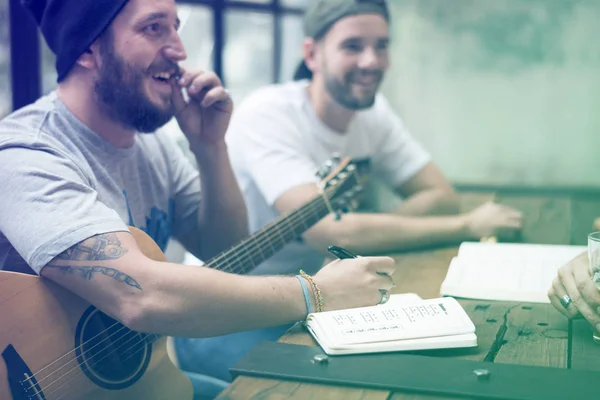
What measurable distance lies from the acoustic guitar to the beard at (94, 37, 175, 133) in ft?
1.13

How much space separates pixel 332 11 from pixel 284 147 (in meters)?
0.52

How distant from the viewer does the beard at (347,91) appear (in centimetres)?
242

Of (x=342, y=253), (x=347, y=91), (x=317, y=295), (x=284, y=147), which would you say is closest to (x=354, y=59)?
(x=347, y=91)

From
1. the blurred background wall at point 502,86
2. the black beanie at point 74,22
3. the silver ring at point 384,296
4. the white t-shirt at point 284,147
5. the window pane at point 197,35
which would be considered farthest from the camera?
the blurred background wall at point 502,86

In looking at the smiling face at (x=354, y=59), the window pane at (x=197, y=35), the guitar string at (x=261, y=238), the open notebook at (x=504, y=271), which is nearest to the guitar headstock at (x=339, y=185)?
the guitar string at (x=261, y=238)

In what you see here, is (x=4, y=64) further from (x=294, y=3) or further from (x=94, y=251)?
(x=294, y=3)

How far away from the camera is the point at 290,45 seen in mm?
3342

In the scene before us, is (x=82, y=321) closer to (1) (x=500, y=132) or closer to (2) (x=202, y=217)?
(2) (x=202, y=217)

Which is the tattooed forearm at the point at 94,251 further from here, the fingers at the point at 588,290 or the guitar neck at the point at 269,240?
the fingers at the point at 588,290

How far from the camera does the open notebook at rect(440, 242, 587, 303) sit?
1.43m

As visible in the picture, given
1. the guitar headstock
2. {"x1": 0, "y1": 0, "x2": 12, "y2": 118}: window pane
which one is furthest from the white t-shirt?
{"x1": 0, "y1": 0, "x2": 12, "y2": 118}: window pane

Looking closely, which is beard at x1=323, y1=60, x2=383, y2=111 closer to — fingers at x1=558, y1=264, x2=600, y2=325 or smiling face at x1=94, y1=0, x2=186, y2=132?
smiling face at x1=94, y1=0, x2=186, y2=132

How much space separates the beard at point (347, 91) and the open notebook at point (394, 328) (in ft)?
4.25

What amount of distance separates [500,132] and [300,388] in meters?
2.88
